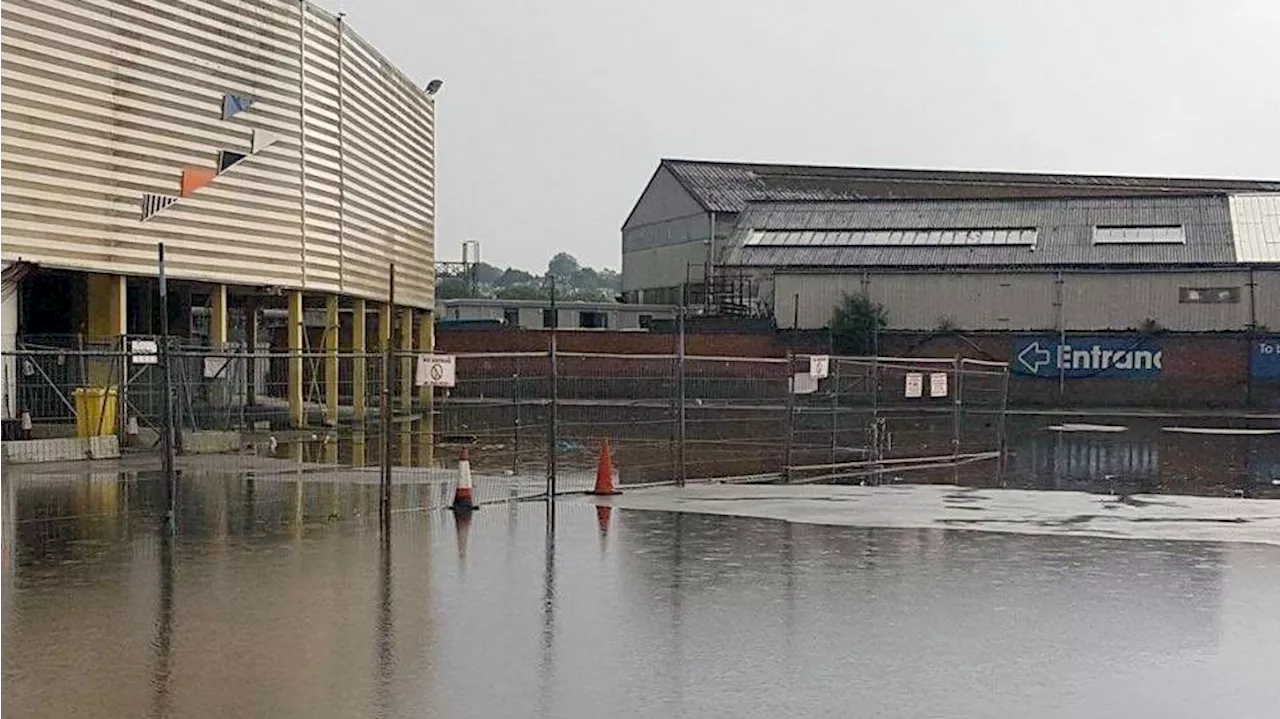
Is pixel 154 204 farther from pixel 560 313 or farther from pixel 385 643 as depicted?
pixel 560 313

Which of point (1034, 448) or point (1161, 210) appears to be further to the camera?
point (1161, 210)

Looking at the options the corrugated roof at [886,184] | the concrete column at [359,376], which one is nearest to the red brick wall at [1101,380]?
the corrugated roof at [886,184]

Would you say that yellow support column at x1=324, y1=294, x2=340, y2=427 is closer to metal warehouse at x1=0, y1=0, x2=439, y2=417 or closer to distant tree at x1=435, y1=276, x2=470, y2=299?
metal warehouse at x1=0, y1=0, x2=439, y2=417

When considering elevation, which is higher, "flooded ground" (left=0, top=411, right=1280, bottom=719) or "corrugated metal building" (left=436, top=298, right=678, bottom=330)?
"corrugated metal building" (left=436, top=298, right=678, bottom=330)

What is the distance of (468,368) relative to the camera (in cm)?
5003

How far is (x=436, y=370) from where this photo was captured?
19750 millimetres

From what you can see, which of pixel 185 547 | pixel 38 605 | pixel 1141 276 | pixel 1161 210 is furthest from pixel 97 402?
pixel 1161 210

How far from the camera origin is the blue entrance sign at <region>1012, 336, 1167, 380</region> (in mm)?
55219

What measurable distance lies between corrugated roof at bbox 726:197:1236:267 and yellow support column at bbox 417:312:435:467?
18950 mm

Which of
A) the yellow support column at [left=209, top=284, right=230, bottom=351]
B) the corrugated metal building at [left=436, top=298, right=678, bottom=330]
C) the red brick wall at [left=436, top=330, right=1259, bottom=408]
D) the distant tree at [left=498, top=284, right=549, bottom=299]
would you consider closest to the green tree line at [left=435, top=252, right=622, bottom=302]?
the distant tree at [left=498, top=284, right=549, bottom=299]

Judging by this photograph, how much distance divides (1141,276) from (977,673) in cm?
5078

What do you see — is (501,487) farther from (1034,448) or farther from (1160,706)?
(1034,448)

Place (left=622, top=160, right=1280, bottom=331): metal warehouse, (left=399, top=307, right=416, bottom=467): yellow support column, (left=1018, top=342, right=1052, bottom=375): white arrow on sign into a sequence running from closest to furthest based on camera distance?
(left=399, top=307, right=416, bottom=467): yellow support column < (left=1018, top=342, right=1052, bottom=375): white arrow on sign < (left=622, top=160, right=1280, bottom=331): metal warehouse

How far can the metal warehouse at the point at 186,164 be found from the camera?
2606 cm
